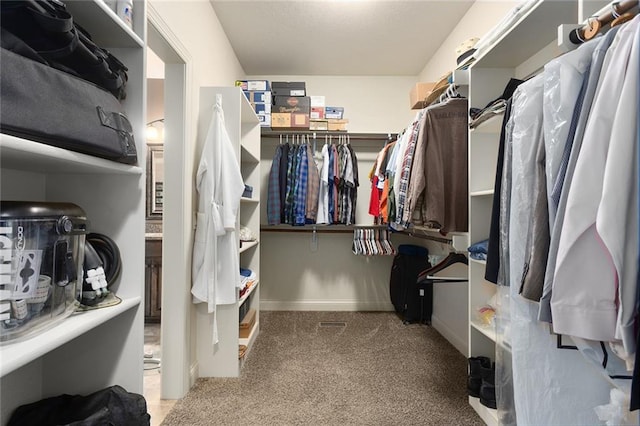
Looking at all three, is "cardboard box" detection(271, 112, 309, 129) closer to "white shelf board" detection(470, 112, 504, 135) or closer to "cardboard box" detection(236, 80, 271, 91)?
"cardboard box" detection(236, 80, 271, 91)

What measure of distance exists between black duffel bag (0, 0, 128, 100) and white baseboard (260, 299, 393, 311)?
2877 millimetres

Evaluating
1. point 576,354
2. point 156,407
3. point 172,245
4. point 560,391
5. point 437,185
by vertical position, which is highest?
point 437,185

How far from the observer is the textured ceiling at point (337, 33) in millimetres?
2223

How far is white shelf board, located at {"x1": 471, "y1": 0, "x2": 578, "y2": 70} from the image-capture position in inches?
46.0

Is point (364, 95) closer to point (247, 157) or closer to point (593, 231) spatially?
point (247, 157)

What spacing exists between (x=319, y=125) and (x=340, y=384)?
2263mm

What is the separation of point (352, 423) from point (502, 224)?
1.20m

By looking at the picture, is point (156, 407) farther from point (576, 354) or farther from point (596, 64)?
point (596, 64)

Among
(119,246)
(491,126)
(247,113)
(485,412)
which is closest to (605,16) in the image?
(491,126)

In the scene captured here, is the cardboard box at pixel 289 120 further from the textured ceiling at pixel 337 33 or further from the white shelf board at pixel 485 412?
the white shelf board at pixel 485 412

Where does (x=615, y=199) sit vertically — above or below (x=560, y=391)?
above

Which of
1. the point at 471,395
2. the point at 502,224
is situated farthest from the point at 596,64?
the point at 471,395

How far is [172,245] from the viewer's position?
68.3 inches

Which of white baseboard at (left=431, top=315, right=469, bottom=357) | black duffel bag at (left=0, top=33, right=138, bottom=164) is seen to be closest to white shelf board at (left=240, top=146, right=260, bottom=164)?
black duffel bag at (left=0, top=33, right=138, bottom=164)
